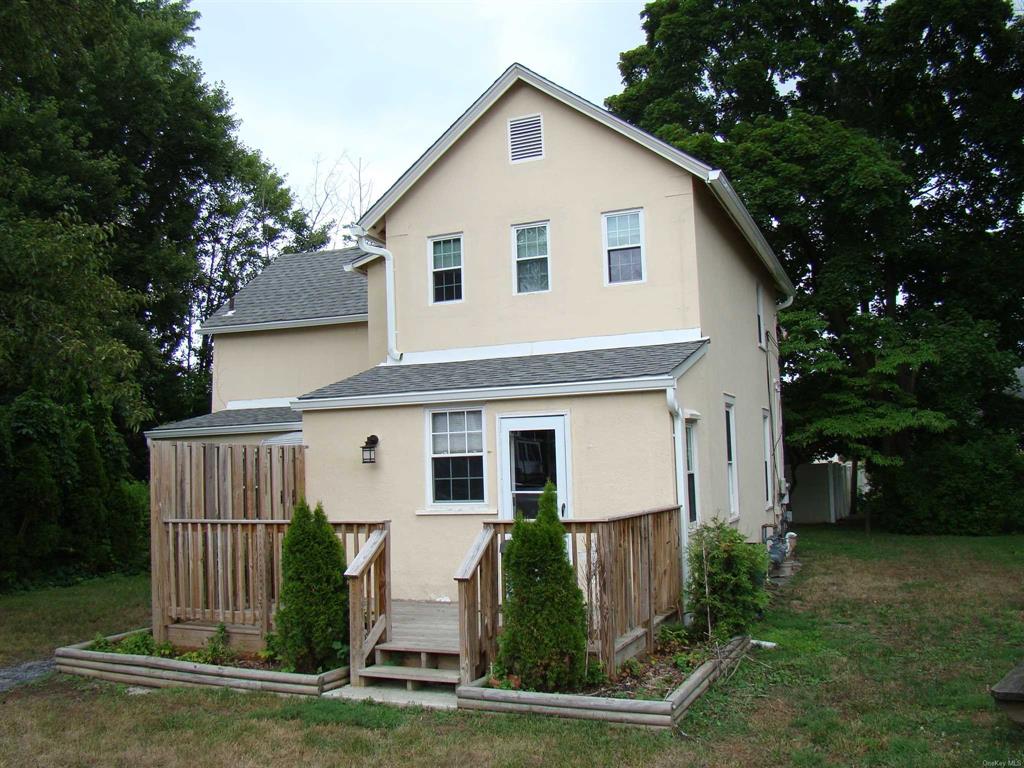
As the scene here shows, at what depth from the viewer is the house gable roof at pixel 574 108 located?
1145 cm

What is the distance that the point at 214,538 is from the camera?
855 centimetres

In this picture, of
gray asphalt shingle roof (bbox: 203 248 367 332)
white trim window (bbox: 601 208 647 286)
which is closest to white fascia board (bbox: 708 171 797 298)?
white trim window (bbox: 601 208 647 286)

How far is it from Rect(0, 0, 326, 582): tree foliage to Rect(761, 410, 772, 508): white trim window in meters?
10.7

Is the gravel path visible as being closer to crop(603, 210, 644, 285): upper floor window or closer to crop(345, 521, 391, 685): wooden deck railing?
crop(345, 521, 391, 685): wooden deck railing

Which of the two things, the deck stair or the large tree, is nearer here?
the deck stair

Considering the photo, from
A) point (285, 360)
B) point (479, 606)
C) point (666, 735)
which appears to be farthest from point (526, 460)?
point (285, 360)

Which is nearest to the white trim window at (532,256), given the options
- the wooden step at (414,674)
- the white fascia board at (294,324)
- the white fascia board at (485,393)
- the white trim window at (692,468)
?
the white fascia board at (485,393)

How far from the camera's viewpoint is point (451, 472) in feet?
35.8

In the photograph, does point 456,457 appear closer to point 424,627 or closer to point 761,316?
point 424,627

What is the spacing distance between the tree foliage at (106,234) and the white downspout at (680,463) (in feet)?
20.6

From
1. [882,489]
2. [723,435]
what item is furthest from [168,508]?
[882,489]

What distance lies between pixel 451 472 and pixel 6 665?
16.7 feet

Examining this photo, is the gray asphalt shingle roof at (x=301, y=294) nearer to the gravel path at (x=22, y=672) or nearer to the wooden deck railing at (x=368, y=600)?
the gravel path at (x=22, y=672)

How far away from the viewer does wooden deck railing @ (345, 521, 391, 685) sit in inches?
297
